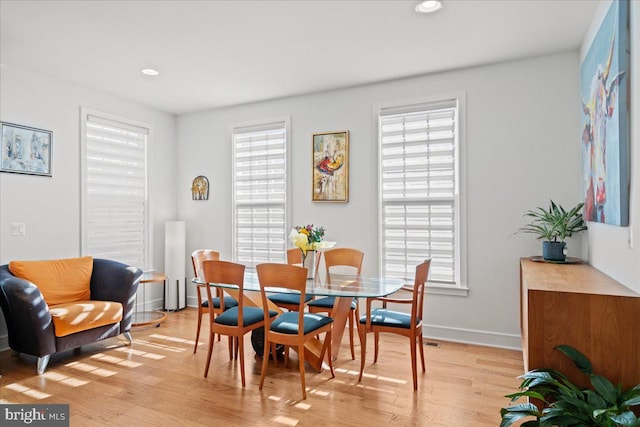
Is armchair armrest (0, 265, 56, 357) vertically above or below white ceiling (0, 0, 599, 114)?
below

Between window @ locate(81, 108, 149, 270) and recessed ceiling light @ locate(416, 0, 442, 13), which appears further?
window @ locate(81, 108, 149, 270)

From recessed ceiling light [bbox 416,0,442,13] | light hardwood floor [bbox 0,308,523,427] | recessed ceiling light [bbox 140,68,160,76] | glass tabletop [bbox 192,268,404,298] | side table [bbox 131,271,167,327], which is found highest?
recessed ceiling light [bbox 416,0,442,13]

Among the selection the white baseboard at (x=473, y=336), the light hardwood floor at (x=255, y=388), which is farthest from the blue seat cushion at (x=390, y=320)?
the white baseboard at (x=473, y=336)

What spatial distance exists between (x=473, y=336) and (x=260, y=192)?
10.0ft

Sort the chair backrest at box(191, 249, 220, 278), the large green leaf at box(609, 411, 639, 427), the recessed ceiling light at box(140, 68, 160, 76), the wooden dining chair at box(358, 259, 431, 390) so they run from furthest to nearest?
1. the recessed ceiling light at box(140, 68, 160, 76)
2. the chair backrest at box(191, 249, 220, 278)
3. the wooden dining chair at box(358, 259, 431, 390)
4. the large green leaf at box(609, 411, 639, 427)

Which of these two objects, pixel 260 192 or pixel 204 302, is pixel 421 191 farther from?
pixel 204 302

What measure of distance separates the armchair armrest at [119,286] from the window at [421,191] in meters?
2.64

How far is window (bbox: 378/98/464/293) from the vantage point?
403cm

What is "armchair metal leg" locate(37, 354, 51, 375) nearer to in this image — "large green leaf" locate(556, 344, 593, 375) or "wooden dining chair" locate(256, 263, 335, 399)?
"wooden dining chair" locate(256, 263, 335, 399)

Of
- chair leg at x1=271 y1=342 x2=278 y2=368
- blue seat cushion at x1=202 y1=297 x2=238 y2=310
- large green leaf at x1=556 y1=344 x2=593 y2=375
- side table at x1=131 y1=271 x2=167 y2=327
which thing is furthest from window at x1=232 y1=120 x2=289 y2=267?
large green leaf at x1=556 y1=344 x2=593 y2=375

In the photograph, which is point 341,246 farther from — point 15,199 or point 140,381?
point 15,199

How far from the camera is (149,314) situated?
5.05m

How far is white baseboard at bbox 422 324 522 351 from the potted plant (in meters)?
1.00

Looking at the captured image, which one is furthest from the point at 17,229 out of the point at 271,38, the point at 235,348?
the point at 271,38
